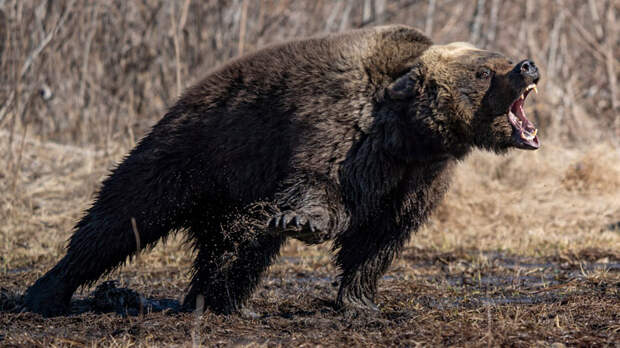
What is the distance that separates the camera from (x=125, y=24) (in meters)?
12.2

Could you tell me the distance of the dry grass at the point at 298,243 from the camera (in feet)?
15.6

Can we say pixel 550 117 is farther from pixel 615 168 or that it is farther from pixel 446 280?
pixel 446 280

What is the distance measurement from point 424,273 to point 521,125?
2.30 metres

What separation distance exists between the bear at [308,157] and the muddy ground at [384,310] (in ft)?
1.06

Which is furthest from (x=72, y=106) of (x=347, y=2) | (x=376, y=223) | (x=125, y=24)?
(x=376, y=223)

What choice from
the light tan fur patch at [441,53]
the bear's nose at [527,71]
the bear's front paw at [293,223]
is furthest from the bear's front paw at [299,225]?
the bear's nose at [527,71]

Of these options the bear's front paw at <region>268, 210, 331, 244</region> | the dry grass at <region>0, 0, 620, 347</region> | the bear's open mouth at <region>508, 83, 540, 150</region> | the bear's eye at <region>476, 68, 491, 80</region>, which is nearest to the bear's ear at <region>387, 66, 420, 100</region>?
the bear's eye at <region>476, 68, 491, 80</region>

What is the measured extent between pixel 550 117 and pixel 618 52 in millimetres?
3108

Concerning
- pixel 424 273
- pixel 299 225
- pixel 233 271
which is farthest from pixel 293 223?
pixel 424 273

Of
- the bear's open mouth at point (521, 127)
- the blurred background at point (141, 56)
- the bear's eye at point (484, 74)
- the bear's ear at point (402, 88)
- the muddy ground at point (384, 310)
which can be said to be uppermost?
the blurred background at point (141, 56)

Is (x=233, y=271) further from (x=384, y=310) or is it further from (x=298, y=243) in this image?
(x=298, y=243)

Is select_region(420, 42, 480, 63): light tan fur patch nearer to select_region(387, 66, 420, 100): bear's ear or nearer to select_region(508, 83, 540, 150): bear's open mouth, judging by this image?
select_region(387, 66, 420, 100): bear's ear

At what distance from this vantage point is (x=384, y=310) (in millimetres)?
5531

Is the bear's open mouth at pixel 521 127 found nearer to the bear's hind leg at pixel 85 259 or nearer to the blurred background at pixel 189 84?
the bear's hind leg at pixel 85 259
